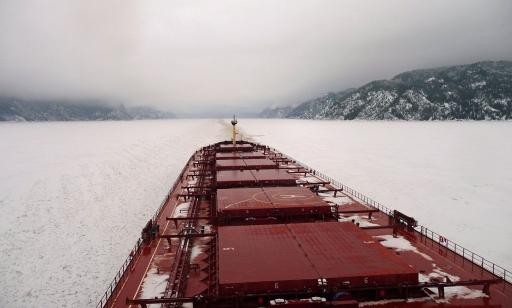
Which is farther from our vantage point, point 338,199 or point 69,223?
point 69,223

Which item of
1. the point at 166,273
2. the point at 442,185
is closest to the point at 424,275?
the point at 166,273

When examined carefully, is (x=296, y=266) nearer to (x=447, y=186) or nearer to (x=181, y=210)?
(x=181, y=210)

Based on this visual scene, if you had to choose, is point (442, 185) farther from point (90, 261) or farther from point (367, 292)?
point (90, 261)

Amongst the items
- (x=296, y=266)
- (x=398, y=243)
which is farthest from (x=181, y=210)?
(x=398, y=243)

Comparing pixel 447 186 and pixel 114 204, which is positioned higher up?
pixel 447 186

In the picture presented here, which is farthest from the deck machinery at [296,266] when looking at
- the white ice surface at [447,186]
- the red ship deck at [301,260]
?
the white ice surface at [447,186]

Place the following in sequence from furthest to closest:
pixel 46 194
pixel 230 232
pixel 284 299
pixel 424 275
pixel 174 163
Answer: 1. pixel 174 163
2. pixel 46 194
3. pixel 230 232
4. pixel 424 275
5. pixel 284 299

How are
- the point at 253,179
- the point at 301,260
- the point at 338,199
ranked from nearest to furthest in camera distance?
the point at 301,260 < the point at 338,199 < the point at 253,179
